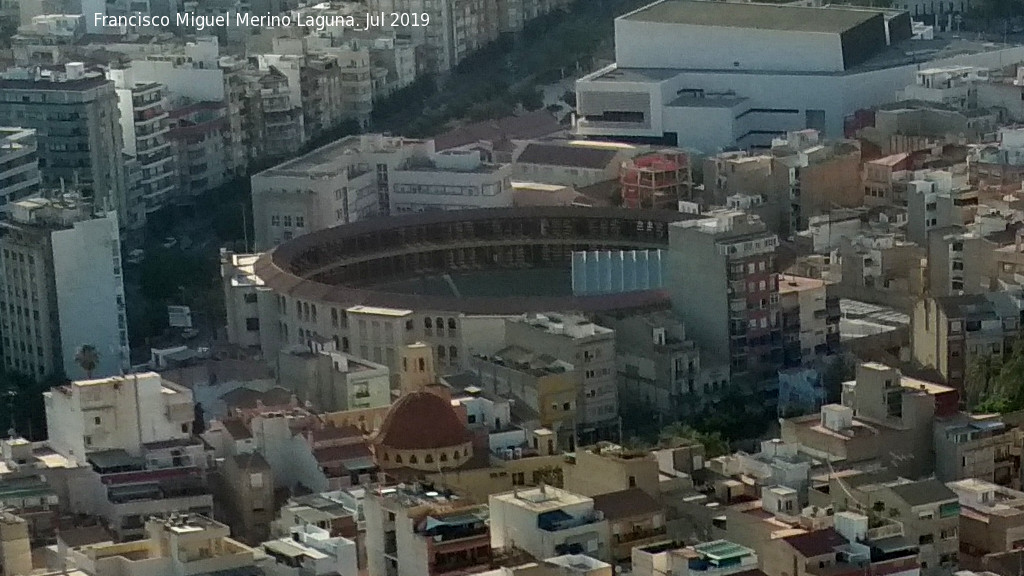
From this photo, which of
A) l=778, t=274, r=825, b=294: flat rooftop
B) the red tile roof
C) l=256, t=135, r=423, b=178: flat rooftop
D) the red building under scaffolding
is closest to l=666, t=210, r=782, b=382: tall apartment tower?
l=778, t=274, r=825, b=294: flat rooftop

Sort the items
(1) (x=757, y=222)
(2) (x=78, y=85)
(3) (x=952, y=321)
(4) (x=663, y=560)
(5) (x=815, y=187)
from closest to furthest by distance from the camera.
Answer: (4) (x=663, y=560) < (3) (x=952, y=321) < (1) (x=757, y=222) < (5) (x=815, y=187) < (2) (x=78, y=85)

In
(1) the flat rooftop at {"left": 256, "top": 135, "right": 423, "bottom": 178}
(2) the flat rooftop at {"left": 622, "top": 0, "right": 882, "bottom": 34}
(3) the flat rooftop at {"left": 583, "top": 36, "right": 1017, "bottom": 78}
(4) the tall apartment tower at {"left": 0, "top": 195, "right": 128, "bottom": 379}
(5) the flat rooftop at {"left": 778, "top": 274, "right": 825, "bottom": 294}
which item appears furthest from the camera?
(2) the flat rooftop at {"left": 622, "top": 0, "right": 882, "bottom": 34}

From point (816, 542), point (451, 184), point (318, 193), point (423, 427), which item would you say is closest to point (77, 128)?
point (318, 193)

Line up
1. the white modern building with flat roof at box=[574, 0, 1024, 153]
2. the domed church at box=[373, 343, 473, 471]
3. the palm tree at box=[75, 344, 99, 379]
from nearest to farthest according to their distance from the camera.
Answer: the domed church at box=[373, 343, 473, 471] < the palm tree at box=[75, 344, 99, 379] < the white modern building with flat roof at box=[574, 0, 1024, 153]

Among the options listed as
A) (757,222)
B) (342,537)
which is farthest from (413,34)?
(342,537)

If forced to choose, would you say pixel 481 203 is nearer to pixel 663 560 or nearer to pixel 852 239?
pixel 852 239

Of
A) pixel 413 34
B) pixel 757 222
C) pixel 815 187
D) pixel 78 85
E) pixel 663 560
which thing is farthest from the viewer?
pixel 413 34

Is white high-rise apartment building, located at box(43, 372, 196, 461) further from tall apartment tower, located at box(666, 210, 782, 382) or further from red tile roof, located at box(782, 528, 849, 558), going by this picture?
red tile roof, located at box(782, 528, 849, 558)
